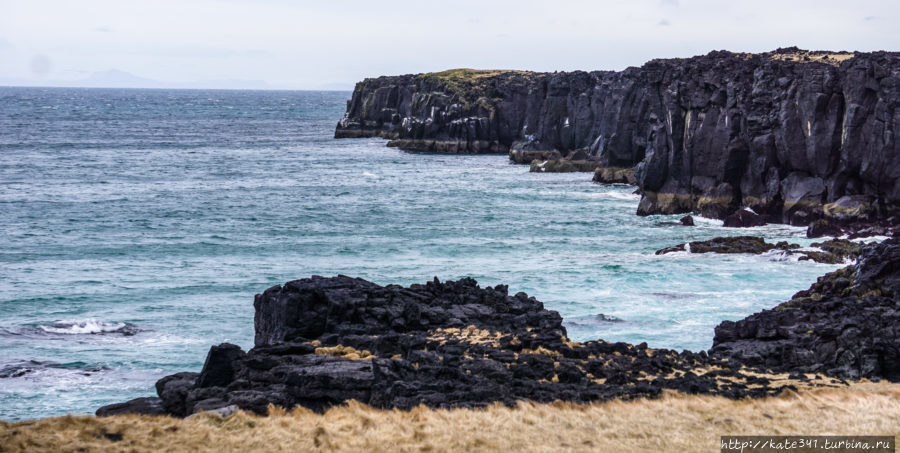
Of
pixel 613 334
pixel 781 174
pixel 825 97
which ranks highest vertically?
pixel 825 97

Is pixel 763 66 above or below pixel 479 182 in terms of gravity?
above

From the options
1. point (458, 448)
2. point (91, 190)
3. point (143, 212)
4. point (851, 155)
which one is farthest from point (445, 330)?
point (91, 190)

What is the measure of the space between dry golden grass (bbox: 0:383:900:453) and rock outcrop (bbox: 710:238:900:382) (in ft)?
14.8

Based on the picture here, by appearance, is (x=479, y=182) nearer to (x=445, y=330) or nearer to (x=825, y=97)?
(x=825, y=97)

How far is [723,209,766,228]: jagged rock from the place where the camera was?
72125mm

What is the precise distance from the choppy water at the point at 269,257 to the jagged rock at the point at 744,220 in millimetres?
1449

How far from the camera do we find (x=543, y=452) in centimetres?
2408

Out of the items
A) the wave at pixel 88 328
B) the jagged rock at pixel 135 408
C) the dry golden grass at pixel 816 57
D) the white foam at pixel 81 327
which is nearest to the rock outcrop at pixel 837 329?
the jagged rock at pixel 135 408

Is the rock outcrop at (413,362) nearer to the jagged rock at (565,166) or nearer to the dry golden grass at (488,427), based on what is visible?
the dry golden grass at (488,427)

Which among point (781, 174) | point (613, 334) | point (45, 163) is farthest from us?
point (45, 163)

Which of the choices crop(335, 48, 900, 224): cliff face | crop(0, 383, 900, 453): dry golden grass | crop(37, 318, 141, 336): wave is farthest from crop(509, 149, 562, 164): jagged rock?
crop(0, 383, 900, 453): dry golden grass

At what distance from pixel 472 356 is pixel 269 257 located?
35693mm

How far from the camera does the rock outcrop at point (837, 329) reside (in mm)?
32219

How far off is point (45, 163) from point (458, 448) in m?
118
